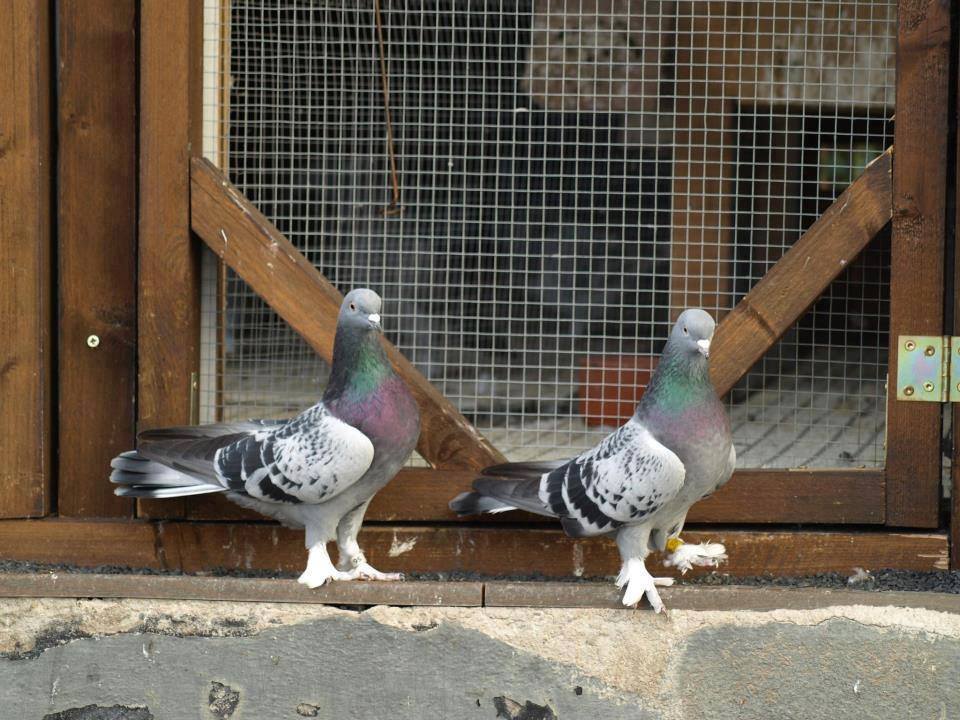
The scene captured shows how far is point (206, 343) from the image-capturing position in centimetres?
300

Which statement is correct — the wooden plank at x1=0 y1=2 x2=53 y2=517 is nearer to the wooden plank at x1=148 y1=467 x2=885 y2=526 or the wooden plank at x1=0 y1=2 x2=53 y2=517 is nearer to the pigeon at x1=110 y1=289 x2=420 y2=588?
the pigeon at x1=110 y1=289 x2=420 y2=588

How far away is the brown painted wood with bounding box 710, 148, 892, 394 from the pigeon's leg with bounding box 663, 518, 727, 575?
37 cm

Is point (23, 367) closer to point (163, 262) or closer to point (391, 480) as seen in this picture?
point (163, 262)

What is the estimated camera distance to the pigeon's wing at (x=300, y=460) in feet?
7.88

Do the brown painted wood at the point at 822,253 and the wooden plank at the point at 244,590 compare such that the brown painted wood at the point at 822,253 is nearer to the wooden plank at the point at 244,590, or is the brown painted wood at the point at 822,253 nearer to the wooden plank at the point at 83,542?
the wooden plank at the point at 244,590

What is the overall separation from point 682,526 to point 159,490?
3.97ft

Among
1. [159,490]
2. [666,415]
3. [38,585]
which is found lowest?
[38,585]

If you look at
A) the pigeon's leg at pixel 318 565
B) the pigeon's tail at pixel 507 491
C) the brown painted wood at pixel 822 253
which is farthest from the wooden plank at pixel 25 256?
the brown painted wood at pixel 822 253

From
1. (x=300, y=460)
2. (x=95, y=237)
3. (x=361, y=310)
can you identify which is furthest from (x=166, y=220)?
(x=300, y=460)

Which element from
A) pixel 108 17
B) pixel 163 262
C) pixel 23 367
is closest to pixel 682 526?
pixel 163 262

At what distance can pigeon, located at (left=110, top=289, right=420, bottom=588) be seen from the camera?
2.42 metres

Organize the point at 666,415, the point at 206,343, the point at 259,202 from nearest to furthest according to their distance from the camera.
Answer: the point at 666,415 → the point at 206,343 → the point at 259,202

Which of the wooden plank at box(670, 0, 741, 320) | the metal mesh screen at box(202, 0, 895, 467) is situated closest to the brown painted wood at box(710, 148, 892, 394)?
the metal mesh screen at box(202, 0, 895, 467)

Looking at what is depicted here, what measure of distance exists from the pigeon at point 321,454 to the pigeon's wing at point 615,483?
346mm
